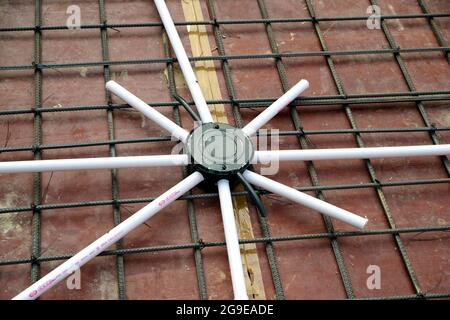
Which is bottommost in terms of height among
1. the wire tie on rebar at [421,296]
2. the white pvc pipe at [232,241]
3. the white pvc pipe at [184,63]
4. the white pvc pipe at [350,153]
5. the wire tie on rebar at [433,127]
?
the wire tie on rebar at [421,296]

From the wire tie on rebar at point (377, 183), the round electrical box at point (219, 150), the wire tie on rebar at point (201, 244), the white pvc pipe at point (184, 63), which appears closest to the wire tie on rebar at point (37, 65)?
the white pvc pipe at point (184, 63)

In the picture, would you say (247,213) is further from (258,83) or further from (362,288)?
(258,83)

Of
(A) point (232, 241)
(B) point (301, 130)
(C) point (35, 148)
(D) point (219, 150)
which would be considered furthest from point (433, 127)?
(C) point (35, 148)

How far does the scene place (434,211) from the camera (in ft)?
6.30

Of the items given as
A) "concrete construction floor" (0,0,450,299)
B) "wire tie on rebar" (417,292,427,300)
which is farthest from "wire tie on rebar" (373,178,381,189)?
"wire tie on rebar" (417,292,427,300)

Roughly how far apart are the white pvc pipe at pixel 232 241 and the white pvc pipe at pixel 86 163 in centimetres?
17

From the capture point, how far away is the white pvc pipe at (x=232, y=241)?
1553 mm

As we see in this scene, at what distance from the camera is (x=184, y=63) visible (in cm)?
202

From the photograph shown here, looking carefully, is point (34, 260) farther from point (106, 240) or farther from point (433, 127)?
point (433, 127)

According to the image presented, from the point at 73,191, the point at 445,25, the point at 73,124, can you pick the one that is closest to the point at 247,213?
the point at 73,191

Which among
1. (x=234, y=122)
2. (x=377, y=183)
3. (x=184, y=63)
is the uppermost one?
(x=184, y=63)

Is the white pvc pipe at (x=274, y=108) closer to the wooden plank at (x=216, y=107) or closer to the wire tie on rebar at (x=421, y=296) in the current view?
the wooden plank at (x=216, y=107)

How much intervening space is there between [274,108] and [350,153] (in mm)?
297

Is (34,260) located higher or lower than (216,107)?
lower
